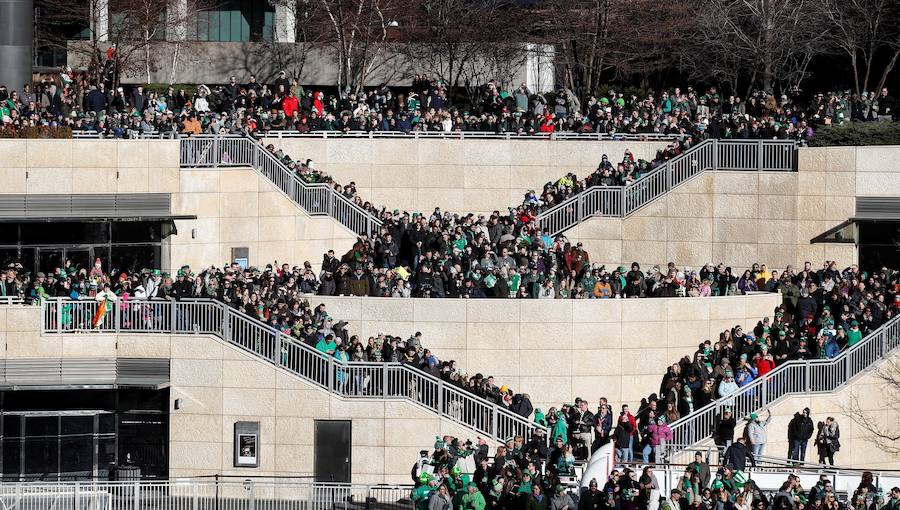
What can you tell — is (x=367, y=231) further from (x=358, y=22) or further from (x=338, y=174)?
(x=358, y=22)

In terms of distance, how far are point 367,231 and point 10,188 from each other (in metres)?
8.32

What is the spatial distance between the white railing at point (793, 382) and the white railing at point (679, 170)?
670 centimetres

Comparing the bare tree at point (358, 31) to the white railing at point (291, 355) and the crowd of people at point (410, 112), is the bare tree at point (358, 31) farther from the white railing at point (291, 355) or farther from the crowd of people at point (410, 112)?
the white railing at point (291, 355)

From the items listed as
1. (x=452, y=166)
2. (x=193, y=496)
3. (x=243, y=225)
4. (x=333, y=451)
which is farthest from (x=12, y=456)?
(x=452, y=166)

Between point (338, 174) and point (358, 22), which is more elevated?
point (358, 22)

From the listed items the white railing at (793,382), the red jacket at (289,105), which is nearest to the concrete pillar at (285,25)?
the red jacket at (289,105)

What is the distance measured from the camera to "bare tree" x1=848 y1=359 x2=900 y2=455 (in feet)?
127

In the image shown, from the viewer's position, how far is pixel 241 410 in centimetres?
3791

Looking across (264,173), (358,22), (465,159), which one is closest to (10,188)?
(264,173)

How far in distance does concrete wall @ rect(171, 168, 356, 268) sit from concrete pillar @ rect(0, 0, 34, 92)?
25.3 feet

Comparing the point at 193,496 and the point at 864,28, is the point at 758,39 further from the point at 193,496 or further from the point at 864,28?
the point at 193,496

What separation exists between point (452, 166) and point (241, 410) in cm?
1094

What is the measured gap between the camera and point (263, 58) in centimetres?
5747

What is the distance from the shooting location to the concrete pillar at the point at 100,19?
5541 centimetres
